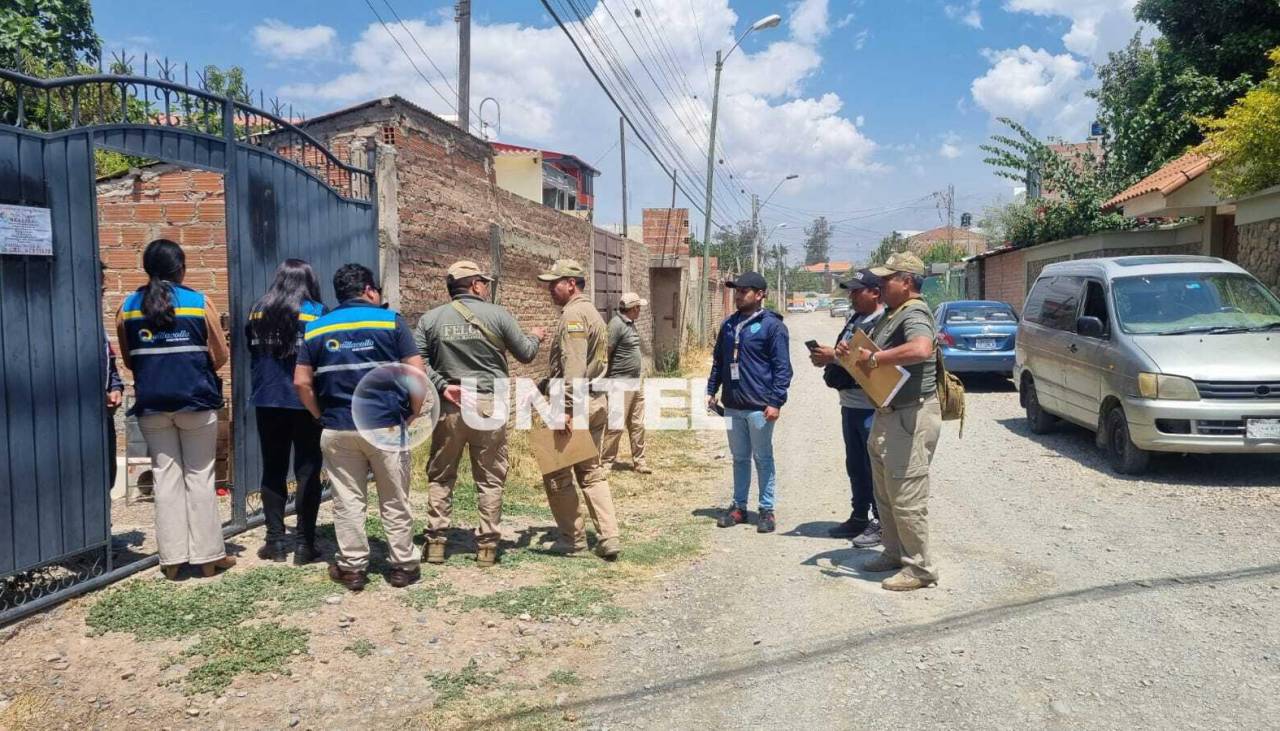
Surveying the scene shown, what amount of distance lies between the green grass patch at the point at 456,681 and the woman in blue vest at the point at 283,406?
1.67m

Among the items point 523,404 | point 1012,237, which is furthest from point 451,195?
point 1012,237

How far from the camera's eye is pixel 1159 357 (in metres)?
7.25

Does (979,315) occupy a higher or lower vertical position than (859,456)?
higher

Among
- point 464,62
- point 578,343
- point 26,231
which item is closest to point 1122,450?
point 578,343

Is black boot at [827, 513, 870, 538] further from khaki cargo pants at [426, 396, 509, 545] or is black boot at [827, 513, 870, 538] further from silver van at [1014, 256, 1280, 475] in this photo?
silver van at [1014, 256, 1280, 475]

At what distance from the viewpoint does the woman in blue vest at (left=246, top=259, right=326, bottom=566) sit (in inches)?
196

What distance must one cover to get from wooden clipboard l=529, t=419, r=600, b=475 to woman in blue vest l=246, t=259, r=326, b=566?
1.27 m

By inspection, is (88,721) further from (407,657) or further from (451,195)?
(451,195)

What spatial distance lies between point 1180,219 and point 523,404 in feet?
46.7

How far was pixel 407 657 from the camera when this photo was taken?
395 centimetres

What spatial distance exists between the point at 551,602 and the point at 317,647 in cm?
119

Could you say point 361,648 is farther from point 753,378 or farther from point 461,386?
point 753,378

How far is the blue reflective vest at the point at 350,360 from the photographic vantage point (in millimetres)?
4547

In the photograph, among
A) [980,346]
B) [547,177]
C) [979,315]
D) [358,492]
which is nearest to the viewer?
[358,492]
